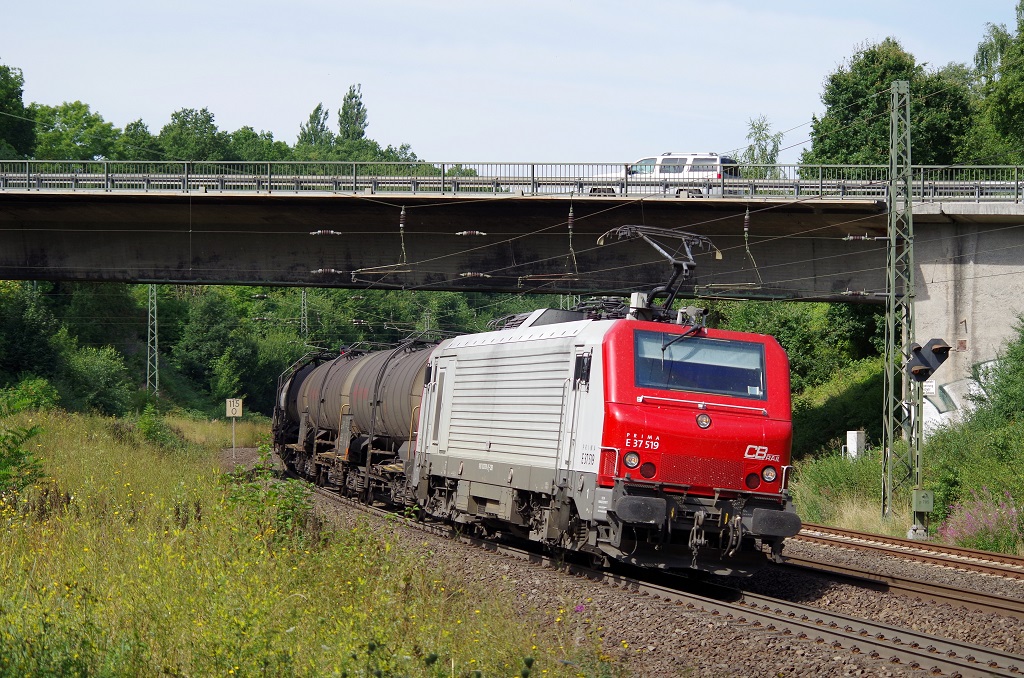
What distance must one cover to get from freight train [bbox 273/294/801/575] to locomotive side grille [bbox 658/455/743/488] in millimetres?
11

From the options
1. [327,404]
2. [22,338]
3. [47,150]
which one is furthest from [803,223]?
[47,150]

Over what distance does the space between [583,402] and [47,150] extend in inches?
3156

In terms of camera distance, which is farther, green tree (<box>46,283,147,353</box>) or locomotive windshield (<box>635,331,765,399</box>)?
green tree (<box>46,283,147,353</box>)

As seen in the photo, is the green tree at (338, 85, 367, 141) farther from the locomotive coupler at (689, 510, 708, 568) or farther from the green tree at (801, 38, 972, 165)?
the locomotive coupler at (689, 510, 708, 568)

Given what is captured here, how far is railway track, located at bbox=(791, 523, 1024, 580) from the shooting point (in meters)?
14.6

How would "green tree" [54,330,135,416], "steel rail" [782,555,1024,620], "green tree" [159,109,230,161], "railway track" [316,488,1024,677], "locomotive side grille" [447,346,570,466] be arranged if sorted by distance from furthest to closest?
"green tree" [159,109,230,161] < "green tree" [54,330,135,416] < "locomotive side grille" [447,346,570,466] < "steel rail" [782,555,1024,620] < "railway track" [316,488,1024,677]

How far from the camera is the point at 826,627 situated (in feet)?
32.7

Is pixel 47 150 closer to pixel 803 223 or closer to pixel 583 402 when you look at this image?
pixel 803 223

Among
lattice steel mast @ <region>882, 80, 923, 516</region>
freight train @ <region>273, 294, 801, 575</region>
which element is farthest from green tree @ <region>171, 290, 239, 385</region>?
freight train @ <region>273, 294, 801, 575</region>

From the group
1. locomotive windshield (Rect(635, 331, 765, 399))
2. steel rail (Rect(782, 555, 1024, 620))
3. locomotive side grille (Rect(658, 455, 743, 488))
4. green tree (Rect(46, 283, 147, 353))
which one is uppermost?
green tree (Rect(46, 283, 147, 353))

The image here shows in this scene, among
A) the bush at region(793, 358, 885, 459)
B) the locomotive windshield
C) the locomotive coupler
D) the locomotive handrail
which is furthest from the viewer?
the bush at region(793, 358, 885, 459)

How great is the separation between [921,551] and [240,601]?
12998 millimetres

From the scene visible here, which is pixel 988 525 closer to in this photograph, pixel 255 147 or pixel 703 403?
pixel 703 403

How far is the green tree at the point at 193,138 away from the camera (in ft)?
331
